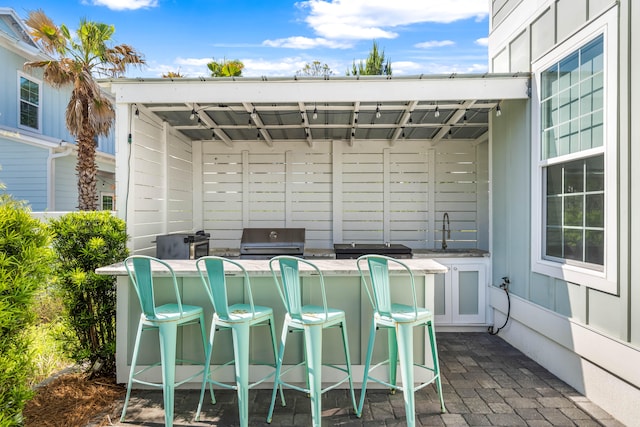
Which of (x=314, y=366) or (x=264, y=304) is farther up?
(x=264, y=304)

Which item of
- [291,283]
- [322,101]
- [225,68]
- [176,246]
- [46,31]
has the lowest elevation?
[291,283]

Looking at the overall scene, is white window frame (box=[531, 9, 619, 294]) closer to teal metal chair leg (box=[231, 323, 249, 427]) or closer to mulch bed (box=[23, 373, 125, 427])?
teal metal chair leg (box=[231, 323, 249, 427])

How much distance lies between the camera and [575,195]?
3.08 metres

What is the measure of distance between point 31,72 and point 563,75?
9.96 m

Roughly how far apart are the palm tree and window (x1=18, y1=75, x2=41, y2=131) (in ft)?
5.11

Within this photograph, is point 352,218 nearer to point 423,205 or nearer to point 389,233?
point 389,233

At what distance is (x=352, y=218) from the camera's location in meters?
5.74

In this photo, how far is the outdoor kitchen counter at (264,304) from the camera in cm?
300

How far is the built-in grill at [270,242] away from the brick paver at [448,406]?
1952mm

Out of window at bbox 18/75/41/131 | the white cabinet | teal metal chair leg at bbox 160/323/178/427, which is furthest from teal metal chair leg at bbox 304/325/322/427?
window at bbox 18/75/41/131

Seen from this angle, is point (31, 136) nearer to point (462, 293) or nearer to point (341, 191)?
point (341, 191)

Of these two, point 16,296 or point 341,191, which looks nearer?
point 16,296

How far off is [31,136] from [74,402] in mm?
7264

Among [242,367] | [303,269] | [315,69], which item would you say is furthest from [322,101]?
[315,69]
